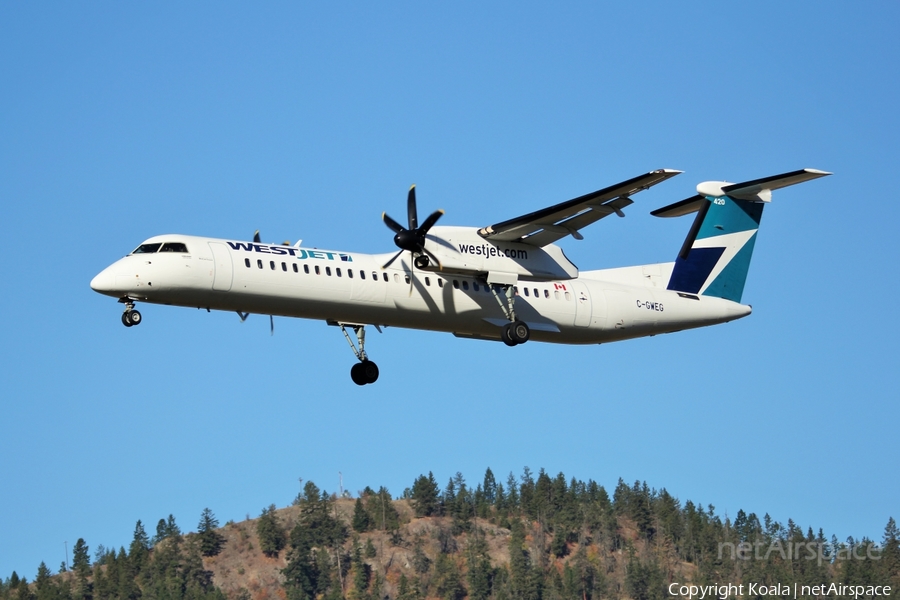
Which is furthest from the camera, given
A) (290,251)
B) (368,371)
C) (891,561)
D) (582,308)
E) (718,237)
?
(891,561)

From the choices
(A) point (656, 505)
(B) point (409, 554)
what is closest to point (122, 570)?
(B) point (409, 554)

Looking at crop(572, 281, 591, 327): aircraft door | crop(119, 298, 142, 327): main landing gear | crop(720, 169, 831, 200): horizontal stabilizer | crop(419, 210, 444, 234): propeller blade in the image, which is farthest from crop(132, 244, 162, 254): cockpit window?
crop(720, 169, 831, 200): horizontal stabilizer

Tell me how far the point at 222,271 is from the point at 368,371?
514cm

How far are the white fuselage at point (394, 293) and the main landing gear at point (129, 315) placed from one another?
9.6 inches

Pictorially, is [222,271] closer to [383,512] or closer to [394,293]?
[394,293]

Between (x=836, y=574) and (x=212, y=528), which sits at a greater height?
(x=212, y=528)

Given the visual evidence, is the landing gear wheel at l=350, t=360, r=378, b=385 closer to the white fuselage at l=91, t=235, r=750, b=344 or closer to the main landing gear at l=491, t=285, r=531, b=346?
the white fuselage at l=91, t=235, r=750, b=344

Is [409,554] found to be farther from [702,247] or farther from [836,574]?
[702,247]

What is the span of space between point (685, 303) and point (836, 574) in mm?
52346

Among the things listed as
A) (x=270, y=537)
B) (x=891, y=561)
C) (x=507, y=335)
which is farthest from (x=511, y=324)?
(x=270, y=537)

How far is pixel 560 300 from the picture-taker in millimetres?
28359

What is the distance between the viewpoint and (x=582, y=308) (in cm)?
2845

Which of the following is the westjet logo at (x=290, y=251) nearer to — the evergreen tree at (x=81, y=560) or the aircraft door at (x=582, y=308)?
the aircraft door at (x=582, y=308)

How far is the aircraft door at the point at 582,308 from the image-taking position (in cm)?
2841
